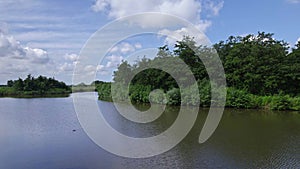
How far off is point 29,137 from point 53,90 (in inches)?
2110

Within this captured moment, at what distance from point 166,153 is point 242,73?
1897 cm

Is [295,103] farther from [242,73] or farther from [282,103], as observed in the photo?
[242,73]

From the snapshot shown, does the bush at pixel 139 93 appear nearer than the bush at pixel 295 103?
No

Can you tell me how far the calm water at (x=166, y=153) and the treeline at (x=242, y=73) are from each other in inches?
306

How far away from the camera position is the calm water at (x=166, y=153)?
9.61m

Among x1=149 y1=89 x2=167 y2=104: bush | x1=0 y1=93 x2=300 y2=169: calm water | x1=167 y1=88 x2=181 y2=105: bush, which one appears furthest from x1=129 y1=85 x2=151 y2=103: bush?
x1=0 y1=93 x2=300 y2=169: calm water

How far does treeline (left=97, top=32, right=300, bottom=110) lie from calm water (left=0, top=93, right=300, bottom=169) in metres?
7.77

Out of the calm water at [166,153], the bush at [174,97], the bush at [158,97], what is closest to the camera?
the calm water at [166,153]

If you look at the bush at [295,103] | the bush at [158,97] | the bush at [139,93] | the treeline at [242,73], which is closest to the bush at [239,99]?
the treeline at [242,73]

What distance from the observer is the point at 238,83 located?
28141 millimetres

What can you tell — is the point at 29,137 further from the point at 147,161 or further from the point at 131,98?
the point at 131,98

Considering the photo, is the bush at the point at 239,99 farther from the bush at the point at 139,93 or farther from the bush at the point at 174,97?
the bush at the point at 139,93

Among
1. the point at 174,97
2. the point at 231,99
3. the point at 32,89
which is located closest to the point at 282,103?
the point at 231,99

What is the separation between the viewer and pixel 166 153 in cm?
1096
